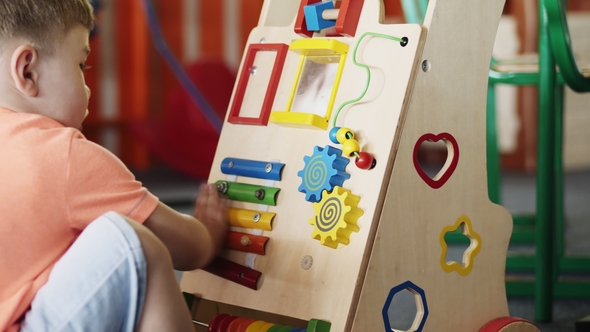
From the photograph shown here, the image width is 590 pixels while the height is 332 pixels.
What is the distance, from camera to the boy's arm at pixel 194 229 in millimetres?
817

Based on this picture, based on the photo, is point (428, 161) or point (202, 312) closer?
point (202, 312)

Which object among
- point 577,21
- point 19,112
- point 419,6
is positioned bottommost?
point 19,112

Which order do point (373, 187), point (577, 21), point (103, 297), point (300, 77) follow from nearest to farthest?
point (103, 297) → point (373, 187) → point (300, 77) → point (577, 21)

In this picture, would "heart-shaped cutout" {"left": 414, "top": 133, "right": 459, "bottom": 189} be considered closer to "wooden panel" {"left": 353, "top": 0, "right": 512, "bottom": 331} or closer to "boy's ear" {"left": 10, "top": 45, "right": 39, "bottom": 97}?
"wooden panel" {"left": 353, "top": 0, "right": 512, "bottom": 331}

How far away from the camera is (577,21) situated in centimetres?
324

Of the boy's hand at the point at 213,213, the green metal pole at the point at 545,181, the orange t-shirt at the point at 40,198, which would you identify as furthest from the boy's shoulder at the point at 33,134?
the green metal pole at the point at 545,181

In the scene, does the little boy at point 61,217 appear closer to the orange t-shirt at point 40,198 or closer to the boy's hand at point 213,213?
the orange t-shirt at point 40,198

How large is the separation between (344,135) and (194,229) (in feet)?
0.77

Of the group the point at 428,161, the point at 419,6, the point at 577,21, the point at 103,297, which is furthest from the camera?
the point at 428,161

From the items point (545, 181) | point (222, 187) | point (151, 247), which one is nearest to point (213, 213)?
point (222, 187)

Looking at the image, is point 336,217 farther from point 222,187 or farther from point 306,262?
point 222,187

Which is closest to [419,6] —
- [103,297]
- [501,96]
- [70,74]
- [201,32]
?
[70,74]

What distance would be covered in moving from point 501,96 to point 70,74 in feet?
9.46

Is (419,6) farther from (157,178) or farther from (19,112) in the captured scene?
(157,178)
